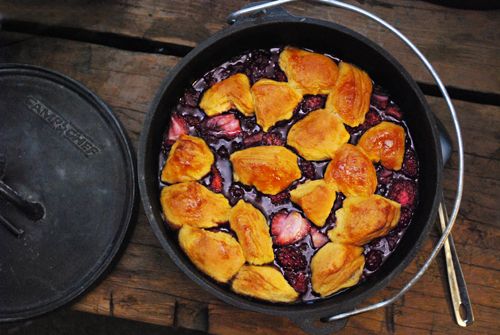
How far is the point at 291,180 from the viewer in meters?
1.55

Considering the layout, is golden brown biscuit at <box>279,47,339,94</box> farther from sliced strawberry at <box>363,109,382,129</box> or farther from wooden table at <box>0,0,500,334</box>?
wooden table at <box>0,0,500,334</box>

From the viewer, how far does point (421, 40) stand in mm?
1865

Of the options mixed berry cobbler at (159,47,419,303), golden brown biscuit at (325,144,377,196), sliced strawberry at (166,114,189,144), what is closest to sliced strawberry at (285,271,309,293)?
mixed berry cobbler at (159,47,419,303)

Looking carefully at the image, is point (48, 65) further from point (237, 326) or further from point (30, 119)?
point (237, 326)

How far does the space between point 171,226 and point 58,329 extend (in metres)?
1.28

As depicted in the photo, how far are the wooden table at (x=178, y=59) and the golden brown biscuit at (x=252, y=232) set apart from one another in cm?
34

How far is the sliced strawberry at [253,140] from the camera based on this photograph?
5.20 ft

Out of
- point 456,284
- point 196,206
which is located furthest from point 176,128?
point 456,284

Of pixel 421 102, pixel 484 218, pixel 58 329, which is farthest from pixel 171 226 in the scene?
pixel 58 329

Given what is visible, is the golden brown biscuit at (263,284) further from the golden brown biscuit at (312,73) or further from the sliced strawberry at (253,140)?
the golden brown biscuit at (312,73)

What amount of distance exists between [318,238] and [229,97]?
0.45 m

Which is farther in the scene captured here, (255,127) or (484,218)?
(484,218)

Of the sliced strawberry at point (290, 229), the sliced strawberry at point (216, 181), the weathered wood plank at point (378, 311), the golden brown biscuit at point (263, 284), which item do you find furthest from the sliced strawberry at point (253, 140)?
the weathered wood plank at point (378, 311)

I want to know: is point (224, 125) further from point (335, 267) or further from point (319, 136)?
point (335, 267)
